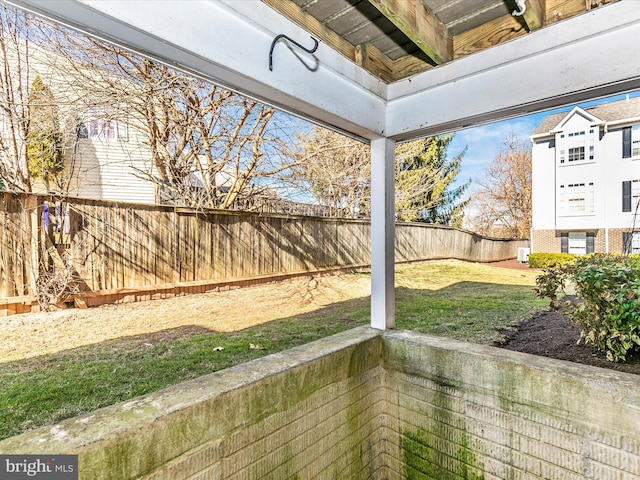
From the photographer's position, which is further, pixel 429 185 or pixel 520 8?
pixel 429 185

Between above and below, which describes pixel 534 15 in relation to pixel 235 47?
above

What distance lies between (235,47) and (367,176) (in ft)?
18.5

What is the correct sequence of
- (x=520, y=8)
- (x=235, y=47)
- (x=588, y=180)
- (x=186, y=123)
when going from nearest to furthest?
(x=235, y=47), (x=520, y=8), (x=588, y=180), (x=186, y=123)

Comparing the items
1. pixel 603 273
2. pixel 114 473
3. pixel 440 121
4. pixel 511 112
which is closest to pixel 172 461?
pixel 114 473

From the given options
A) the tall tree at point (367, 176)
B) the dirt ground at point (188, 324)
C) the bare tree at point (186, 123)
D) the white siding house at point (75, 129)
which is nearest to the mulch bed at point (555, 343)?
the dirt ground at point (188, 324)

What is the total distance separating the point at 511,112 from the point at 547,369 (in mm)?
1140

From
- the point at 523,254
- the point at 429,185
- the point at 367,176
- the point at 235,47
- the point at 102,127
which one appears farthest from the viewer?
the point at 429,185

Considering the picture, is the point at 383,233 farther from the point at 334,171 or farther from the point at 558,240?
the point at 334,171

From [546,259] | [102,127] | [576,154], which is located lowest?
[546,259]

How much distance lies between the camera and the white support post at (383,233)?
1.88 m

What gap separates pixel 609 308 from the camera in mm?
2000

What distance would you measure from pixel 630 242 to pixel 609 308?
1.55 meters

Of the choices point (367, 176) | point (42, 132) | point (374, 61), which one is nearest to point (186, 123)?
point (42, 132)

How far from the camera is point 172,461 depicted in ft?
3.18
